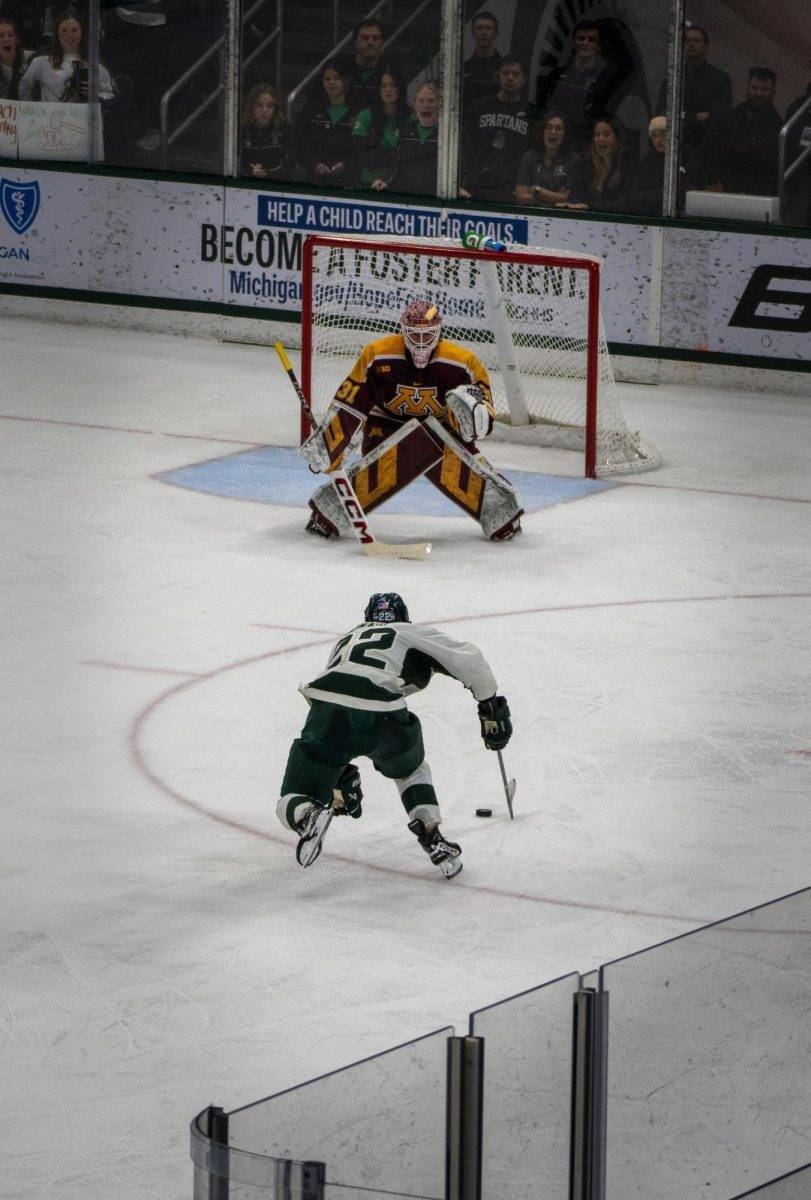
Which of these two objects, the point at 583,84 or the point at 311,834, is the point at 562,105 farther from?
the point at 311,834

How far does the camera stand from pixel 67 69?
15.5 m

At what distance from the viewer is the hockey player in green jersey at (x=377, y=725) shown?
225 inches

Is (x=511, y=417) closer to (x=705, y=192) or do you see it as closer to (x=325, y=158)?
(x=705, y=192)

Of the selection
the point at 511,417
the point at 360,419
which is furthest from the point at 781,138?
the point at 360,419

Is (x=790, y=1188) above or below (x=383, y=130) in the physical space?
below

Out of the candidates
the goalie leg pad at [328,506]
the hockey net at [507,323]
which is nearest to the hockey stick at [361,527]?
the goalie leg pad at [328,506]

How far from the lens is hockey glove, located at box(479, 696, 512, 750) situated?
5875 mm

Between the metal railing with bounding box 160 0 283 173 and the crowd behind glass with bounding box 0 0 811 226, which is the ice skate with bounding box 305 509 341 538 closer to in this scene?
the crowd behind glass with bounding box 0 0 811 226

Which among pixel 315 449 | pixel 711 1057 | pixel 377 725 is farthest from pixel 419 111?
pixel 711 1057

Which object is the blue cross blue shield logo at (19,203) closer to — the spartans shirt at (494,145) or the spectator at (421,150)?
the spectator at (421,150)

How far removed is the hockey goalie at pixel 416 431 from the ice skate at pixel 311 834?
4253 millimetres

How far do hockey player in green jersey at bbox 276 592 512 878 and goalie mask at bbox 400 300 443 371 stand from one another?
3971mm

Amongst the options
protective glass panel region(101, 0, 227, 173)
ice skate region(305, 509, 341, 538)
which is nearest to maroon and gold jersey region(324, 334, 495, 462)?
ice skate region(305, 509, 341, 538)

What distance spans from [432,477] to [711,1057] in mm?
6757
